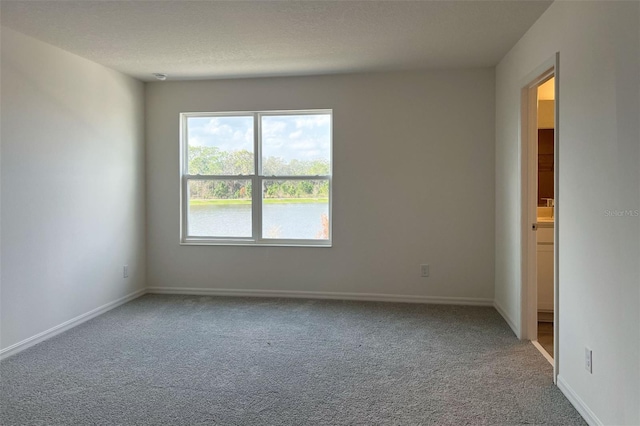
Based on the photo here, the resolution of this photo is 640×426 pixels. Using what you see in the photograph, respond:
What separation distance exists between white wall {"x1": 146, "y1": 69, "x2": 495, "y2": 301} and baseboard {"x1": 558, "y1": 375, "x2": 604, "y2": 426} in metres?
1.79

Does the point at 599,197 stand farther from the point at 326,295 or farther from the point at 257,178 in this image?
the point at 257,178

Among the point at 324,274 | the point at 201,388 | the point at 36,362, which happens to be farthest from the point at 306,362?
the point at 36,362

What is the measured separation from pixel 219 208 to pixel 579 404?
3.77 meters

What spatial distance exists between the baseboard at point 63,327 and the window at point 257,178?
0.90 metres

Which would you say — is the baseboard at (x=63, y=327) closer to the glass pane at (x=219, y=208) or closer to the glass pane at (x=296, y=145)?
the glass pane at (x=219, y=208)

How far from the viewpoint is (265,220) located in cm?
457

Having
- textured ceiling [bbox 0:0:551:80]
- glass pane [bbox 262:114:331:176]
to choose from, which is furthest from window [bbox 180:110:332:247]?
textured ceiling [bbox 0:0:551:80]

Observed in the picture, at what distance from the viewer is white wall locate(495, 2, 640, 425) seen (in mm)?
1724

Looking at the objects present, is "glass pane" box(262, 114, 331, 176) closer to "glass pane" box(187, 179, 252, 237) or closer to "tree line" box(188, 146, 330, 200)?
"tree line" box(188, 146, 330, 200)

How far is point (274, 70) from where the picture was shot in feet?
13.5

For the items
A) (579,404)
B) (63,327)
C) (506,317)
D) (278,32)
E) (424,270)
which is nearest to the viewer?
(579,404)

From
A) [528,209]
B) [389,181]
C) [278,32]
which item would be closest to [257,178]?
[389,181]

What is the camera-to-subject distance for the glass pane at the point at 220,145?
180 inches

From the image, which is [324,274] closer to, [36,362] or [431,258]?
[431,258]
